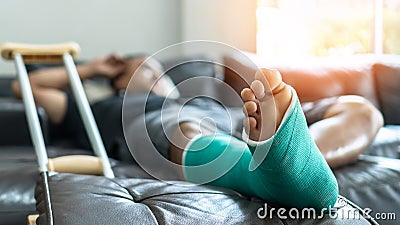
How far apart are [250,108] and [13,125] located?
5.54 ft

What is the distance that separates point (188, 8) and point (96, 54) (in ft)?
1.83

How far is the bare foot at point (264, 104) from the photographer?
34.7 inches

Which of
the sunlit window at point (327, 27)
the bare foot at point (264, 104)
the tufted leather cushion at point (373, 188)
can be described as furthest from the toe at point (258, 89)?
the sunlit window at point (327, 27)

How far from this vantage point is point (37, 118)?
1.89 m

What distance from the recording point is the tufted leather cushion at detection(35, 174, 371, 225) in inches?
35.9

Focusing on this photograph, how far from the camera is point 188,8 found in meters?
3.44

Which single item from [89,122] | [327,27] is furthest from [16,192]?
[327,27]

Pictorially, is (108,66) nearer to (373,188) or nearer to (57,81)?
(57,81)

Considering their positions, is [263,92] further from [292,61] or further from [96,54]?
[96,54]

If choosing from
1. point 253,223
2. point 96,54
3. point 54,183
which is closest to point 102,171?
point 54,183

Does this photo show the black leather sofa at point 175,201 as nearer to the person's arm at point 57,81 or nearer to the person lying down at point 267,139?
the person lying down at point 267,139

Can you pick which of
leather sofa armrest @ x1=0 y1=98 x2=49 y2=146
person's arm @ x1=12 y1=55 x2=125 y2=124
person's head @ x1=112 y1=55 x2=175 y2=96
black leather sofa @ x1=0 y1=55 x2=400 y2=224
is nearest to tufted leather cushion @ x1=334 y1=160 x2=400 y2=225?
black leather sofa @ x1=0 y1=55 x2=400 y2=224

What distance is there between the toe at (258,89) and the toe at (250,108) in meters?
0.01

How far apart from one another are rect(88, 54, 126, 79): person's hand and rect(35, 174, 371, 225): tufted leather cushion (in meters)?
1.70
